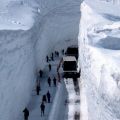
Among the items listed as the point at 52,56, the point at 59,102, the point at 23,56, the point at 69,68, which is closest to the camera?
the point at 23,56

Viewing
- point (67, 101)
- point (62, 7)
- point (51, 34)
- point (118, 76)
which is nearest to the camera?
point (118, 76)

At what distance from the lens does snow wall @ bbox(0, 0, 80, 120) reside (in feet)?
68.8

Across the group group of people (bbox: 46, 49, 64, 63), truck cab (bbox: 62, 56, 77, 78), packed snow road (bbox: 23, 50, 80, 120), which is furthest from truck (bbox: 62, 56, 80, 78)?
group of people (bbox: 46, 49, 64, 63)

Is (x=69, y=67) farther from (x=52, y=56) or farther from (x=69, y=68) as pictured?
(x=52, y=56)

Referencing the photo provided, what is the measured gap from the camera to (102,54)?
13.9 metres

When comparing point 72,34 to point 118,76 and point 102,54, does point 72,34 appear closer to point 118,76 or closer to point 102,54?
point 102,54

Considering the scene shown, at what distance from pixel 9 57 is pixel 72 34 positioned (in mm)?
30921

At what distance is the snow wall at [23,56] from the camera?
2098 cm

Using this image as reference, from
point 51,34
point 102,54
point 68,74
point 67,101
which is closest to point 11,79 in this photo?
point 67,101

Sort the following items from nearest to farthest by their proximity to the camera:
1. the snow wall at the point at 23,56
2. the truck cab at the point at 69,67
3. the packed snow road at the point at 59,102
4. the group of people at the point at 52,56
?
the snow wall at the point at 23,56 < the packed snow road at the point at 59,102 < the truck cab at the point at 69,67 < the group of people at the point at 52,56

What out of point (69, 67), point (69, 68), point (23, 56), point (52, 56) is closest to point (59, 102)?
point (23, 56)

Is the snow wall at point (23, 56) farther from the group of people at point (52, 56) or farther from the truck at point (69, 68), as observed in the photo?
the truck at point (69, 68)

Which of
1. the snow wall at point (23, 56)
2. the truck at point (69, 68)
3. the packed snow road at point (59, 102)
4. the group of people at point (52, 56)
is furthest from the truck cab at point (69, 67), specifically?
the group of people at point (52, 56)

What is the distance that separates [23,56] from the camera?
88.9 feet
